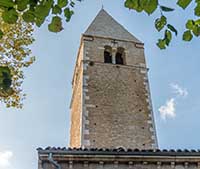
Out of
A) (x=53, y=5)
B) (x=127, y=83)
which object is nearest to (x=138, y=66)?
(x=127, y=83)

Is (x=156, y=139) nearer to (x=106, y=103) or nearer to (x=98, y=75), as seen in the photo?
(x=106, y=103)

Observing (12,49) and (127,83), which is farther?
(127,83)

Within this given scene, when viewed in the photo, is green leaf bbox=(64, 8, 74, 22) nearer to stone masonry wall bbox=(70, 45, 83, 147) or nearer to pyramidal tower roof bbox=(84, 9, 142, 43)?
stone masonry wall bbox=(70, 45, 83, 147)

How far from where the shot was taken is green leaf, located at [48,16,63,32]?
3.01 metres

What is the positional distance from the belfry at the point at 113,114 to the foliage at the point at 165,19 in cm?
553

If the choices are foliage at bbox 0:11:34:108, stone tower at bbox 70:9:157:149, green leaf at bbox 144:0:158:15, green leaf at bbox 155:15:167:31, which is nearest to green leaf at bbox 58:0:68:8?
green leaf at bbox 144:0:158:15

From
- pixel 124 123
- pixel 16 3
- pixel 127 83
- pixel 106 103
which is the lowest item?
pixel 16 3

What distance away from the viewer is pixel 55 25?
303 cm

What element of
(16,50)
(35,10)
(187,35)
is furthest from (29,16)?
(16,50)

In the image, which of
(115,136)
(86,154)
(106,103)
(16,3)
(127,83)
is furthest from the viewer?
(127,83)

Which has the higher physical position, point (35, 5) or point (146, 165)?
point (146, 165)

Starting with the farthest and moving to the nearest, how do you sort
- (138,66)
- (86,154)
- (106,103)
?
(138,66) < (106,103) < (86,154)

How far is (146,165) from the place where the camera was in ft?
28.1

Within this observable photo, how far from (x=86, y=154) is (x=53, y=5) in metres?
5.84
